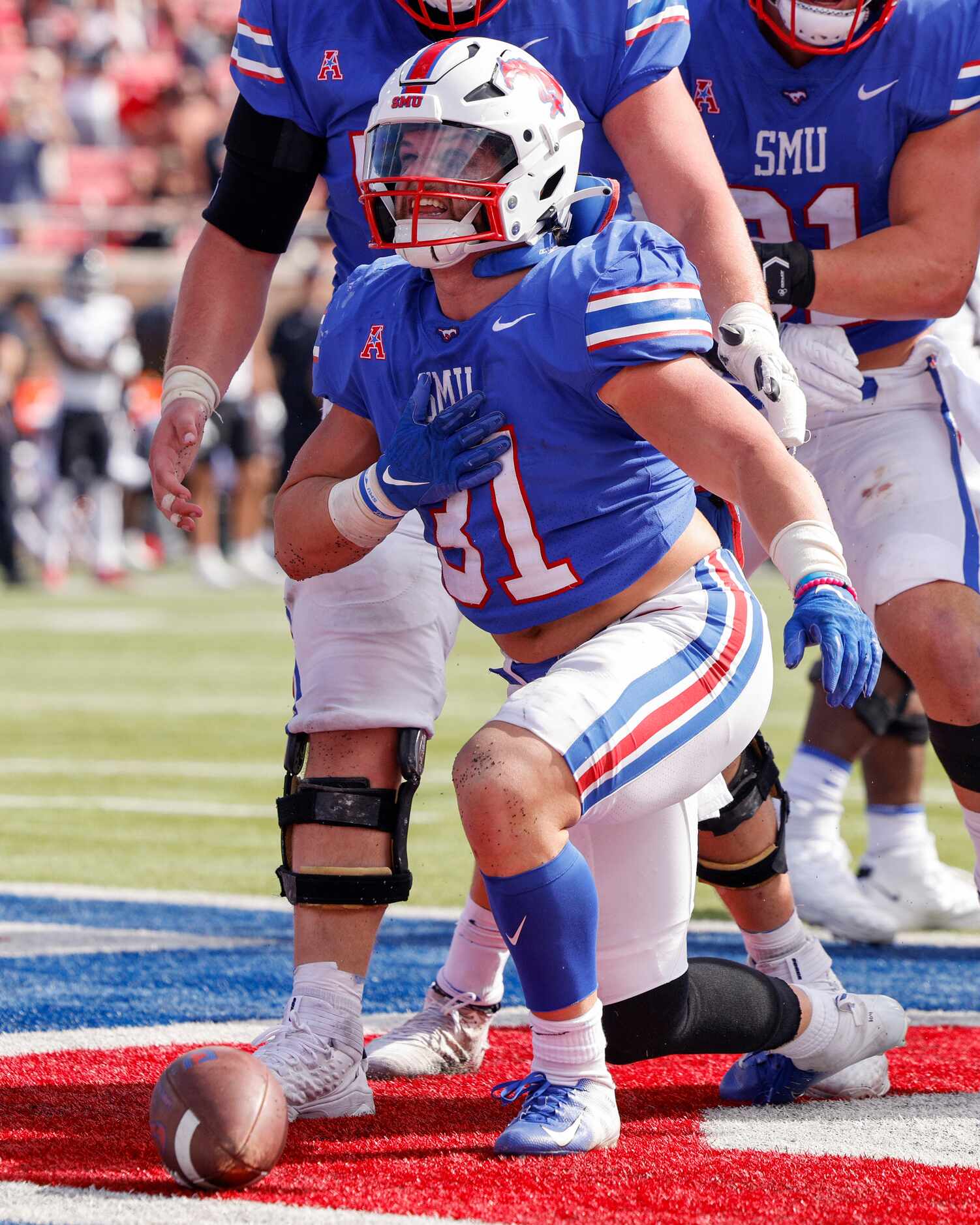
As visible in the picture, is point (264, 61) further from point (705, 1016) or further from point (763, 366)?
point (705, 1016)

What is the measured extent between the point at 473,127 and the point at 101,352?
11894 mm

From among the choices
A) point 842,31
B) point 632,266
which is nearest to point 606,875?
point 632,266

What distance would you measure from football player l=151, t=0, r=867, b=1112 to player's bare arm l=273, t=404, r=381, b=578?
0.13 meters

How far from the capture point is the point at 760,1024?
9.85 feet

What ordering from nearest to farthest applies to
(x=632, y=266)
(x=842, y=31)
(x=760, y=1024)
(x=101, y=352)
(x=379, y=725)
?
(x=632, y=266)
(x=760, y=1024)
(x=379, y=725)
(x=842, y=31)
(x=101, y=352)

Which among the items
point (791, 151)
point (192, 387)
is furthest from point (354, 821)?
point (791, 151)

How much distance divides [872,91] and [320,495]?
56.3 inches

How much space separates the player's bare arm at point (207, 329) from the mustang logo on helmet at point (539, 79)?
76 centimetres

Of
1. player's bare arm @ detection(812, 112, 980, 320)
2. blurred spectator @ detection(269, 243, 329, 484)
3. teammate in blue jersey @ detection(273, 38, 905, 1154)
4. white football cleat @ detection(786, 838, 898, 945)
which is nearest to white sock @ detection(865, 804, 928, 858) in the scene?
white football cleat @ detection(786, 838, 898, 945)

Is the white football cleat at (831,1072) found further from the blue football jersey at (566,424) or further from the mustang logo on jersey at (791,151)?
the mustang logo on jersey at (791,151)

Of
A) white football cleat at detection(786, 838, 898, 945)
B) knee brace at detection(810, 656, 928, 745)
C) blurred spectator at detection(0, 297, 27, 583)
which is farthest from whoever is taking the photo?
blurred spectator at detection(0, 297, 27, 583)

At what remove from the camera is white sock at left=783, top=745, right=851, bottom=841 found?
4883 mm

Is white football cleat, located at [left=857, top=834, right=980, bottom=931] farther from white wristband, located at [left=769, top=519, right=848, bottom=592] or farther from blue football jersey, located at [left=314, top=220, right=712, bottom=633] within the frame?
white wristband, located at [left=769, top=519, right=848, bottom=592]

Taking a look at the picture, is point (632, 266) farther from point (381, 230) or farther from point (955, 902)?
point (955, 902)
